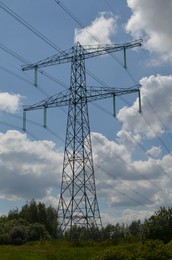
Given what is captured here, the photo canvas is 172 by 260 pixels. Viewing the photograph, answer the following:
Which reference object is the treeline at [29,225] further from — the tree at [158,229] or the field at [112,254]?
the field at [112,254]

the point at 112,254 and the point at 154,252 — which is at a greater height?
the point at 154,252

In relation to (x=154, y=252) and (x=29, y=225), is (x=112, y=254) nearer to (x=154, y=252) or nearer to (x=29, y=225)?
(x=154, y=252)

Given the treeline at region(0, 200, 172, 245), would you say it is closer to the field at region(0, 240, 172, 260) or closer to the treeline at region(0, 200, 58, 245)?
the treeline at region(0, 200, 58, 245)

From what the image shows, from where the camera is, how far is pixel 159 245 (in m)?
35.6

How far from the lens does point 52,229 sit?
317 feet

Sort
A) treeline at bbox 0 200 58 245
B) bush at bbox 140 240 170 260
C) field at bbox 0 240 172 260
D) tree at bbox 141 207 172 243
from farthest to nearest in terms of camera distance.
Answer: treeline at bbox 0 200 58 245 < tree at bbox 141 207 172 243 < bush at bbox 140 240 170 260 < field at bbox 0 240 172 260

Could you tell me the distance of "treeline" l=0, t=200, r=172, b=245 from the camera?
156 ft

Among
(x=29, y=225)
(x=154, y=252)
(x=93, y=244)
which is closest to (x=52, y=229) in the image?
(x=29, y=225)

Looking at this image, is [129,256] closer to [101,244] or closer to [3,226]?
[101,244]

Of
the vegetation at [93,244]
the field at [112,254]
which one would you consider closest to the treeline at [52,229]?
the vegetation at [93,244]

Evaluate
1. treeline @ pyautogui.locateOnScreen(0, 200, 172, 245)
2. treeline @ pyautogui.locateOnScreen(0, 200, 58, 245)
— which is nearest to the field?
treeline @ pyautogui.locateOnScreen(0, 200, 172, 245)

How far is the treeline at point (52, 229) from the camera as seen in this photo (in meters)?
47.4

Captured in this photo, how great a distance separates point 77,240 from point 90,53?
19.4 metres

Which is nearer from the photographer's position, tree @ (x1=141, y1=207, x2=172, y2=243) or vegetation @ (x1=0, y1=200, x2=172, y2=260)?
vegetation @ (x1=0, y1=200, x2=172, y2=260)
